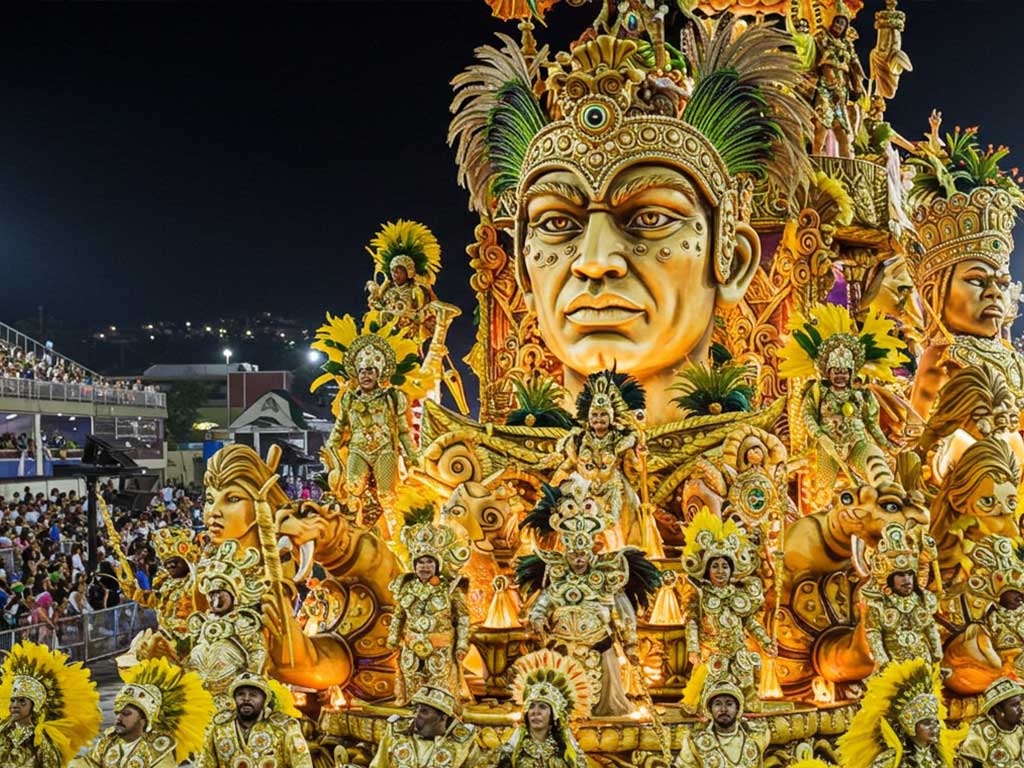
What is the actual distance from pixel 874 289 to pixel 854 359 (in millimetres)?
2699

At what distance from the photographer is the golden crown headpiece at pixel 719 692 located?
5910 mm

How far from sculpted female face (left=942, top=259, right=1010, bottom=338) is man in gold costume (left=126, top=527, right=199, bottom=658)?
19.0 feet

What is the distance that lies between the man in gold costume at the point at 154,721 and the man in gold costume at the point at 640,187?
3.16 metres

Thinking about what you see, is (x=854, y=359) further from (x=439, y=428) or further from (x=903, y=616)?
(x=439, y=428)

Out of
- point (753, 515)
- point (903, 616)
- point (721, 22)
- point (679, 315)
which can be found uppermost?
point (721, 22)

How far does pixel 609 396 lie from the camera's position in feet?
23.7

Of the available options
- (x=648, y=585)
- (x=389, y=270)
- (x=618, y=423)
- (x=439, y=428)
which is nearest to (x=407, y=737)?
(x=648, y=585)

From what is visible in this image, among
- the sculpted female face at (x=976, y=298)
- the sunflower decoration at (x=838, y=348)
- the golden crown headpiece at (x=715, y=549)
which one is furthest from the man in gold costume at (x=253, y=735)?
the sculpted female face at (x=976, y=298)

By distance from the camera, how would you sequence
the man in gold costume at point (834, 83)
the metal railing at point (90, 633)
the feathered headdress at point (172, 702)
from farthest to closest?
the metal railing at point (90, 633) < the man in gold costume at point (834, 83) < the feathered headdress at point (172, 702)

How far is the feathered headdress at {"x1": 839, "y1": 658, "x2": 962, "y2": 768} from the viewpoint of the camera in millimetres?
5824

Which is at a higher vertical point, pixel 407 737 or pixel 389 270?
pixel 389 270

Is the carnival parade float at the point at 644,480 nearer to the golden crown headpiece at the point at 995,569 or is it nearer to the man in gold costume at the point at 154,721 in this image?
the golden crown headpiece at the point at 995,569

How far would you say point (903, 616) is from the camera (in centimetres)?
668

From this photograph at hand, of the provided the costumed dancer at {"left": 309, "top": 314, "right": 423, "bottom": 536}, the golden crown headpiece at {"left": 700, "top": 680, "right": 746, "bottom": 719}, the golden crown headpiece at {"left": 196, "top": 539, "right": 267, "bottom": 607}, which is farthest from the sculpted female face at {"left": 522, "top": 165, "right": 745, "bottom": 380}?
the golden crown headpiece at {"left": 700, "top": 680, "right": 746, "bottom": 719}
